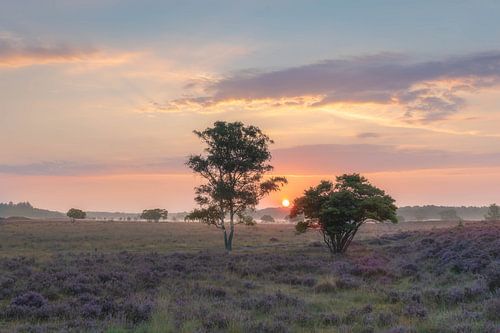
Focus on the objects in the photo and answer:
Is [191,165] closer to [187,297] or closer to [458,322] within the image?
[187,297]

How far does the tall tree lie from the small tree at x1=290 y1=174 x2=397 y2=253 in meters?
7.97

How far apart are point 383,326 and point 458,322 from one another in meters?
2.06

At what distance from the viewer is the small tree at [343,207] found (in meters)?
36.1

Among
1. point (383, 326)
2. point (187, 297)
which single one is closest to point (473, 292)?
point (383, 326)

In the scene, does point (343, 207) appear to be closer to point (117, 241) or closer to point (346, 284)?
point (346, 284)

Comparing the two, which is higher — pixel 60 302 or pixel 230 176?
pixel 230 176

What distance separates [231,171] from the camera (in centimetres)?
4572

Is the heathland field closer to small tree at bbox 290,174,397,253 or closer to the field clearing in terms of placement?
small tree at bbox 290,174,397,253

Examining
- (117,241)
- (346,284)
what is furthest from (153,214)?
(346,284)

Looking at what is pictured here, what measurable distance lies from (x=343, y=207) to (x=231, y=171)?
550 inches

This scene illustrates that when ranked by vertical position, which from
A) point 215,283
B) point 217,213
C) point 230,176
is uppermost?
point 230,176

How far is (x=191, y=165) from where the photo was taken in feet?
149

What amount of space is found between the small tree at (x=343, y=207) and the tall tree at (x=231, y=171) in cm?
797

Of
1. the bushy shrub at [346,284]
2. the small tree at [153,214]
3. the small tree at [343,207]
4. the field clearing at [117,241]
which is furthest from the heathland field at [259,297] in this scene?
the small tree at [153,214]
